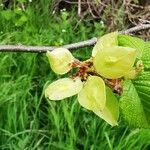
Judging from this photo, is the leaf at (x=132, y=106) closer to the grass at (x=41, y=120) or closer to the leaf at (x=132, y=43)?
the leaf at (x=132, y=43)

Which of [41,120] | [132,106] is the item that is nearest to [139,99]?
[132,106]

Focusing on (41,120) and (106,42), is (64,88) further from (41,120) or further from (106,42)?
(41,120)

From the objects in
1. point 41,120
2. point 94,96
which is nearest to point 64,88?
point 94,96

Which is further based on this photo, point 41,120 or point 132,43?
point 41,120

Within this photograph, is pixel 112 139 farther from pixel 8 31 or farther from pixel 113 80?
pixel 113 80

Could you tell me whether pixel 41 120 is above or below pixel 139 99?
below
